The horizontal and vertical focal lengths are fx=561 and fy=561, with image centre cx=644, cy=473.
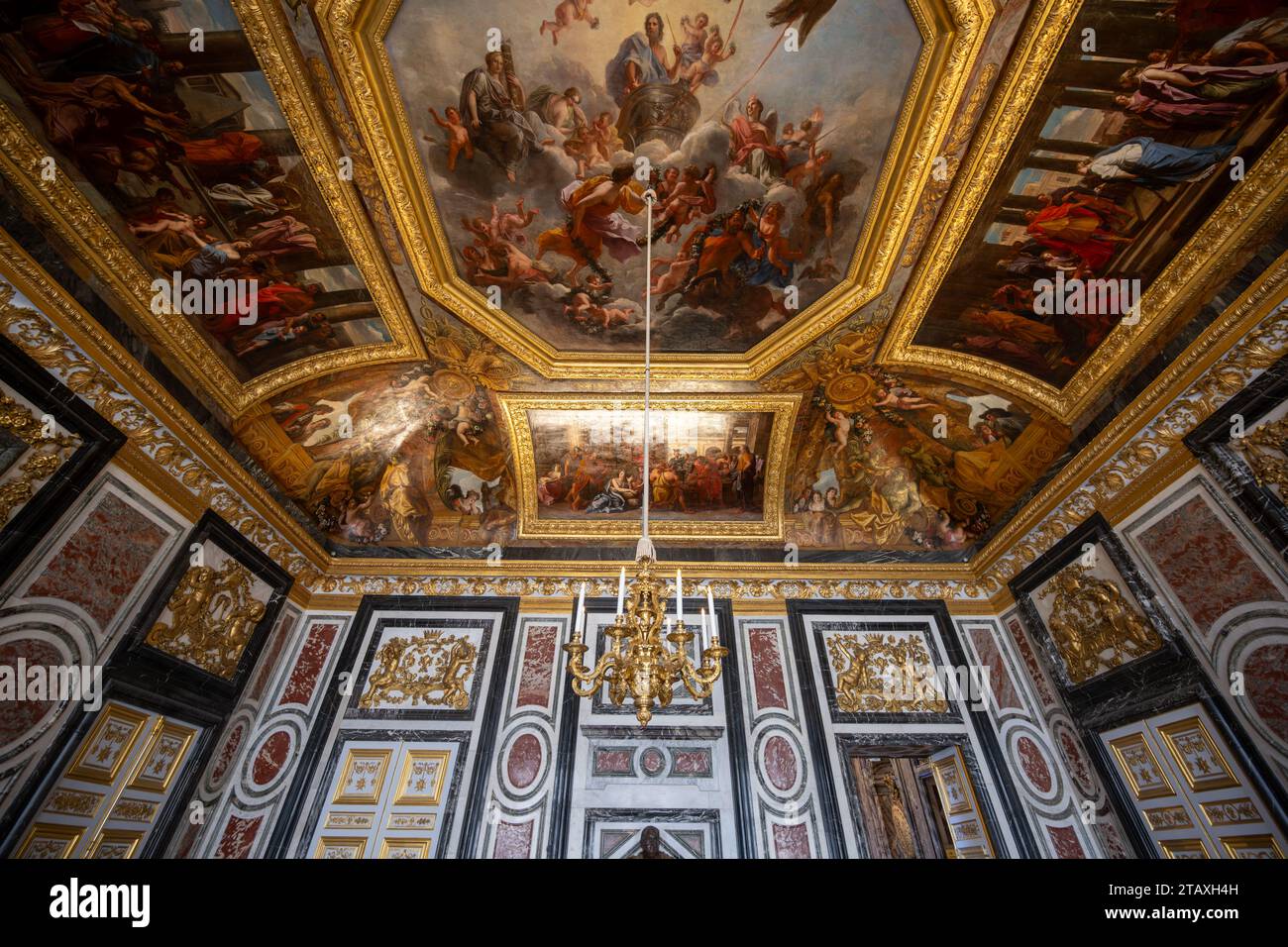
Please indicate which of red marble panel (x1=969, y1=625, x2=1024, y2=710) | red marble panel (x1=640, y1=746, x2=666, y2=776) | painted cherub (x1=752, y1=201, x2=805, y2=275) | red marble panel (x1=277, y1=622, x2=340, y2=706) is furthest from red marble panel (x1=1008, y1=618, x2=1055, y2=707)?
red marble panel (x1=277, y1=622, x2=340, y2=706)

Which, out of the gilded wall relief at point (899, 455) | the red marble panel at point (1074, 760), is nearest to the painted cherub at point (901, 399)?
the gilded wall relief at point (899, 455)

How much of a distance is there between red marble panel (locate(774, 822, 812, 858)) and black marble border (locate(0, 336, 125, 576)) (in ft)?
29.2

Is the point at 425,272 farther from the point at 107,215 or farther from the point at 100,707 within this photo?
the point at 100,707

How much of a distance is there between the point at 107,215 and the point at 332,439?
378 centimetres

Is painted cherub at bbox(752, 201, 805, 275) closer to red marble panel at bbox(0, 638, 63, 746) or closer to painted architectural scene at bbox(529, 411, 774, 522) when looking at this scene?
painted architectural scene at bbox(529, 411, 774, 522)

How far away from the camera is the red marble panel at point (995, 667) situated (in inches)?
332

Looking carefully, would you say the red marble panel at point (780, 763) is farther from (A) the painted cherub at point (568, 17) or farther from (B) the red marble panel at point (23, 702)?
(A) the painted cherub at point (568, 17)

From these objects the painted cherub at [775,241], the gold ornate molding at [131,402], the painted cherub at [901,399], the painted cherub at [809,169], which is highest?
the painted cherub at [809,169]

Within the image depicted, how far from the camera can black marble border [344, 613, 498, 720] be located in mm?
8445

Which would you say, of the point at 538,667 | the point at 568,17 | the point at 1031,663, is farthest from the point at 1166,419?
the point at 538,667

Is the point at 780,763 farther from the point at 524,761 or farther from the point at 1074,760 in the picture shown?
the point at 1074,760

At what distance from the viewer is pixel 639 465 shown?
9.79 metres

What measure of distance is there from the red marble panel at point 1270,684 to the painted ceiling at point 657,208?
304 centimetres
